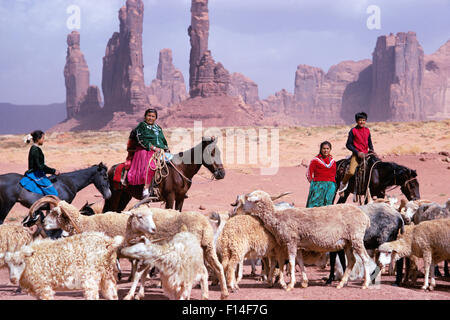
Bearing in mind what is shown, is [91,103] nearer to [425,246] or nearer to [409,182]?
[409,182]

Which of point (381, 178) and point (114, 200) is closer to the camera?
point (114, 200)

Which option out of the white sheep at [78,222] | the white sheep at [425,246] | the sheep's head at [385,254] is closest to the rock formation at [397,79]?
the white sheep at [425,246]

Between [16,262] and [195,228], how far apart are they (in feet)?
7.62

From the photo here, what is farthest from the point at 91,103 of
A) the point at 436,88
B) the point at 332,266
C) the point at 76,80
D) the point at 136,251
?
the point at 136,251

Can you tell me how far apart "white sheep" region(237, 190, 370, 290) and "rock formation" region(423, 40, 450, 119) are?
5935 inches

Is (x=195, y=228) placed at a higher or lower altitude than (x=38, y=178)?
lower

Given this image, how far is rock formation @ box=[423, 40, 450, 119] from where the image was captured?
149750 millimetres

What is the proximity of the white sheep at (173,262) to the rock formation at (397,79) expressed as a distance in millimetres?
135401

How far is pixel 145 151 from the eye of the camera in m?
11.8

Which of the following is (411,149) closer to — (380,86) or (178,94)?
(380,86)

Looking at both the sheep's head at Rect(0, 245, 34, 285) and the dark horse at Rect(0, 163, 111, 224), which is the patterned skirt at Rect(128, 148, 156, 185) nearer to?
the dark horse at Rect(0, 163, 111, 224)

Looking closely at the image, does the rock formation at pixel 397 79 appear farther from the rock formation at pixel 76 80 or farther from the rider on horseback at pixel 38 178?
the rider on horseback at pixel 38 178

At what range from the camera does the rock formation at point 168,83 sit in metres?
185

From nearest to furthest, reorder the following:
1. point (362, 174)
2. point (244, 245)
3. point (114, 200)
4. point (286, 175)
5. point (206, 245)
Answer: point (206, 245) → point (244, 245) → point (114, 200) → point (362, 174) → point (286, 175)
